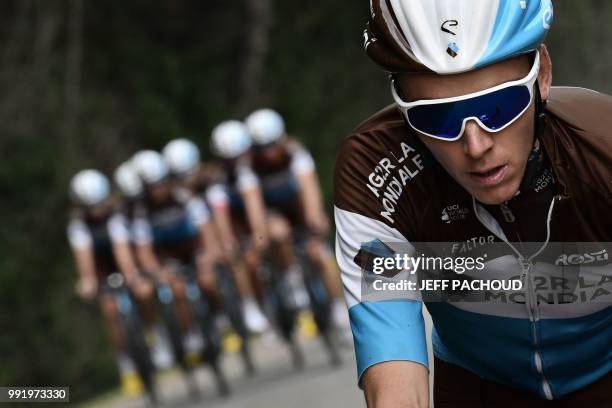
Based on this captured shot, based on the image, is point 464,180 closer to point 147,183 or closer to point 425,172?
point 425,172

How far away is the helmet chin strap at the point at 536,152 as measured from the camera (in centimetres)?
332

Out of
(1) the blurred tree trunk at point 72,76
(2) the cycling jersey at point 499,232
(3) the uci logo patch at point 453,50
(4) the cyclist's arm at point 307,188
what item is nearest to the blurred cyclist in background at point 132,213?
(4) the cyclist's arm at point 307,188

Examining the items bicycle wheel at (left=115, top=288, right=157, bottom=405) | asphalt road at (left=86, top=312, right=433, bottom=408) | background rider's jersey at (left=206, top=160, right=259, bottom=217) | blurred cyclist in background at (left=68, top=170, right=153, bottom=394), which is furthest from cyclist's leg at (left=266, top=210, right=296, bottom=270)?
blurred cyclist in background at (left=68, top=170, right=153, bottom=394)

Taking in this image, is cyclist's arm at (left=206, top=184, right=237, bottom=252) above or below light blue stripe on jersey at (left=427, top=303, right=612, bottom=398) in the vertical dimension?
above

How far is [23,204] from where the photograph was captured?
59.2ft

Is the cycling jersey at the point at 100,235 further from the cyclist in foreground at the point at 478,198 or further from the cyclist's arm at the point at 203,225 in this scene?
the cyclist in foreground at the point at 478,198

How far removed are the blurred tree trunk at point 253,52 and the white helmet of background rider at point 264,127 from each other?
9.64m

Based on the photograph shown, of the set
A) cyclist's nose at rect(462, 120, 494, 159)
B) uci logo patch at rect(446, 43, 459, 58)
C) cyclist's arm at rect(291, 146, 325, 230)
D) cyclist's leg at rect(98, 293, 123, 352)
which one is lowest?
cyclist's nose at rect(462, 120, 494, 159)

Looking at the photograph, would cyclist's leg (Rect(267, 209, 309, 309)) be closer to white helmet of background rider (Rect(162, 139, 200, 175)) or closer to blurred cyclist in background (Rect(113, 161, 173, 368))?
white helmet of background rider (Rect(162, 139, 200, 175))

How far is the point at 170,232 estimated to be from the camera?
47.5ft

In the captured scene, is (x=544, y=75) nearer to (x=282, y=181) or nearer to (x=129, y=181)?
(x=282, y=181)

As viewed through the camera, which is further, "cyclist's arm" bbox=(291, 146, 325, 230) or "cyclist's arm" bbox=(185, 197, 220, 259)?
"cyclist's arm" bbox=(185, 197, 220, 259)

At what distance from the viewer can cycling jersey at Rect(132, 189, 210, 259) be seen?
47.1 feet

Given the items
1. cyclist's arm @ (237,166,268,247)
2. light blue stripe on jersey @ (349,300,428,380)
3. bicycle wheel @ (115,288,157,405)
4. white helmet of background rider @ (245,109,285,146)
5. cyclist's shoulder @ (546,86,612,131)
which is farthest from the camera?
bicycle wheel @ (115,288,157,405)
